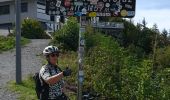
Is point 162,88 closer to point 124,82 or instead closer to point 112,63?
point 124,82

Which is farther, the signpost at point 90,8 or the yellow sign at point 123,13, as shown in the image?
the yellow sign at point 123,13

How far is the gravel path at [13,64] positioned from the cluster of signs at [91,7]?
300 centimetres

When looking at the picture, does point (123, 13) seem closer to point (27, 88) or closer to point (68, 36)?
point (27, 88)

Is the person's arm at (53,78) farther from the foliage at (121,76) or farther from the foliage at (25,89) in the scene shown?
the foliage at (25,89)

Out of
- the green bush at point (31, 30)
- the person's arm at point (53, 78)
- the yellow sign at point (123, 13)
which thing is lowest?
the green bush at point (31, 30)

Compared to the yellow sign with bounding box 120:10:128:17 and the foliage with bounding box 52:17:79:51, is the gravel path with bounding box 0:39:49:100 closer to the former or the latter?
the foliage with bounding box 52:17:79:51

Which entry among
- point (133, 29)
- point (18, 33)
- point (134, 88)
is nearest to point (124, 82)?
point (134, 88)

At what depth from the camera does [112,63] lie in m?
13.3

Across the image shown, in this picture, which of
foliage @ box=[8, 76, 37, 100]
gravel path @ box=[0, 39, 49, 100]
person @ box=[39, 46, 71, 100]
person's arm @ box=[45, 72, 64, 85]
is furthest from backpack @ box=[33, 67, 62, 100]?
gravel path @ box=[0, 39, 49, 100]

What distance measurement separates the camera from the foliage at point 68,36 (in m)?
24.0

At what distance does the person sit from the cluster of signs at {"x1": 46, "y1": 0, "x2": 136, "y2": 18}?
156 inches

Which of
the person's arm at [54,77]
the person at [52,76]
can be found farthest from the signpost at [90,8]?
the person's arm at [54,77]

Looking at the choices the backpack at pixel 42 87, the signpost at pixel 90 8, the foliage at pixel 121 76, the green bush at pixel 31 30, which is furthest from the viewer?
the green bush at pixel 31 30

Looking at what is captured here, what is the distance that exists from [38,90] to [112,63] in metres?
6.17
